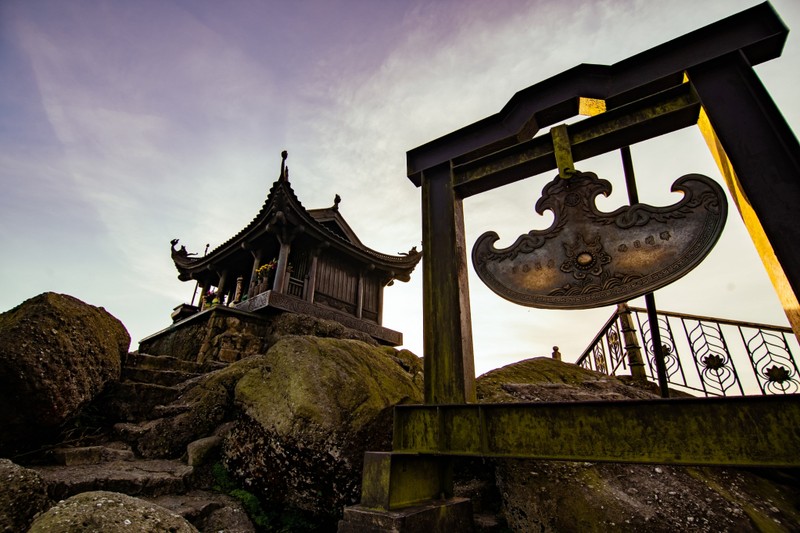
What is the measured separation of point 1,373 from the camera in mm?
2910

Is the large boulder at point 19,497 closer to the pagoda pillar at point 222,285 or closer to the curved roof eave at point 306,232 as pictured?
the curved roof eave at point 306,232

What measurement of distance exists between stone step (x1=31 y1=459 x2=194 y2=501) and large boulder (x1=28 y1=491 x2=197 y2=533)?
97 centimetres

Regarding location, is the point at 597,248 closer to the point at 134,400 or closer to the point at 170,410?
the point at 170,410

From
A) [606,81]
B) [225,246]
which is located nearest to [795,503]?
[606,81]

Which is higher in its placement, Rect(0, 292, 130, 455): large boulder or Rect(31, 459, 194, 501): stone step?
Rect(0, 292, 130, 455): large boulder

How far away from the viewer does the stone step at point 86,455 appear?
3.33 m

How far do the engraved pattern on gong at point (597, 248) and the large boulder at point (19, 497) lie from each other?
123 inches

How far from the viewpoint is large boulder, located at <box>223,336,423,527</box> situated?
289 cm

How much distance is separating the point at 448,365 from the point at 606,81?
268 centimetres

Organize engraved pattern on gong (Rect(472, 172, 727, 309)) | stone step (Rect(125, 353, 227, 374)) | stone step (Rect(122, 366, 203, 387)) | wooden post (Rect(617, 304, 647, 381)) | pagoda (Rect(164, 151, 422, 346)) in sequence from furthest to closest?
pagoda (Rect(164, 151, 422, 346))
stone step (Rect(125, 353, 227, 374))
wooden post (Rect(617, 304, 647, 381))
stone step (Rect(122, 366, 203, 387))
engraved pattern on gong (Rect(472, 172, 727, 309))

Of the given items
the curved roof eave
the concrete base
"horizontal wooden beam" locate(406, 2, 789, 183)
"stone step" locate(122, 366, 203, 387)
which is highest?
the curved roof eave

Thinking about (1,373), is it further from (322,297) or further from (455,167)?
(322,297)

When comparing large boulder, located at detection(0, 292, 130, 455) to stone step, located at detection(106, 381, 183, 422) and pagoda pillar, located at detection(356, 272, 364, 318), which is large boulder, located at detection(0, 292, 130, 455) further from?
pagoda pillar, located at detection(356, 272, 364, 318)

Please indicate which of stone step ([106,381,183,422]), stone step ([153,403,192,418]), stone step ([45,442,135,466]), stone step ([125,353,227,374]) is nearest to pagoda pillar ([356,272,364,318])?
stone step ([125,353,227,374])
